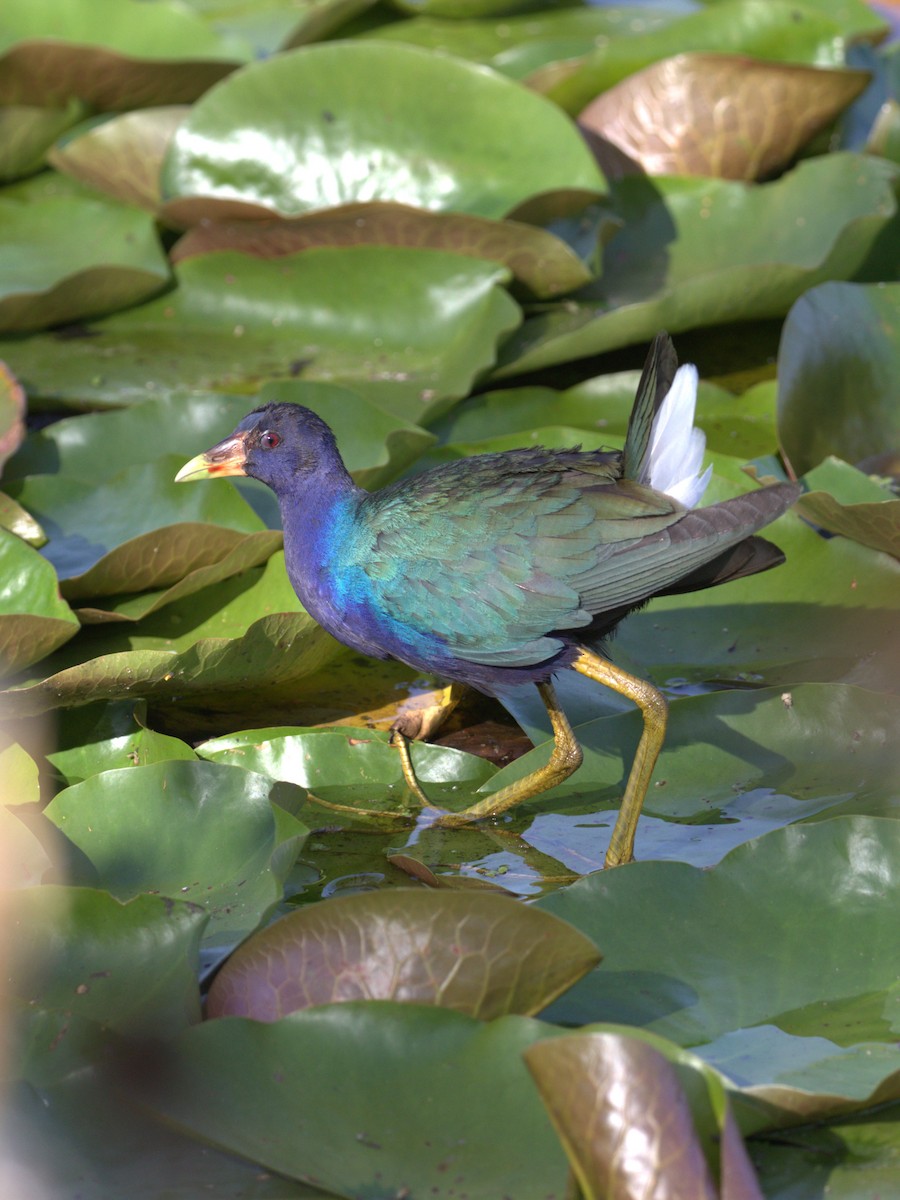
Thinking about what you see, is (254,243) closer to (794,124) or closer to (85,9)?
(85,9)

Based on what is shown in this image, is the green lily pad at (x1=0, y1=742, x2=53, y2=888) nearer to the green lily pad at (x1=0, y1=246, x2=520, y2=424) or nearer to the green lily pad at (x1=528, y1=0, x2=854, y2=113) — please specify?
the green lily pad at (x1=0, y1=246, x2=520, y2=424)

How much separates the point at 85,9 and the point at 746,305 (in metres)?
2.10

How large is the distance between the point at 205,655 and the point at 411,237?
1.52 metres

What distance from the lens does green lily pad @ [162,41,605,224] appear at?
11.4 ft

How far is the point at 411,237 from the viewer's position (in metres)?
3.35

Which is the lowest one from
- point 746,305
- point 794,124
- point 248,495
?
point 248,495

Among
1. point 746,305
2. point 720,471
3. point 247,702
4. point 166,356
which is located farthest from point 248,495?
point 746,305

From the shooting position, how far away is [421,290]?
11.1ft

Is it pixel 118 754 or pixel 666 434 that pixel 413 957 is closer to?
pixel 118 754

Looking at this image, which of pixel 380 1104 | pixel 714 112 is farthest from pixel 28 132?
pixel 380 1104

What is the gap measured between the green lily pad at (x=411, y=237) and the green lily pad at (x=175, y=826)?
68.5 inches

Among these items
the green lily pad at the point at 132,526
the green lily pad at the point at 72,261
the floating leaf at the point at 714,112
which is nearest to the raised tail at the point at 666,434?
the green lily pad at the point at 132,526

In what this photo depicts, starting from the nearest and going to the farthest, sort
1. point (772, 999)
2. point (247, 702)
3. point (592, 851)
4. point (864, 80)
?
point (772, 999), point (592, 851), point (247, 702), point (864, 80)

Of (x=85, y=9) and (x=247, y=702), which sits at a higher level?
(x=85, y=9)
